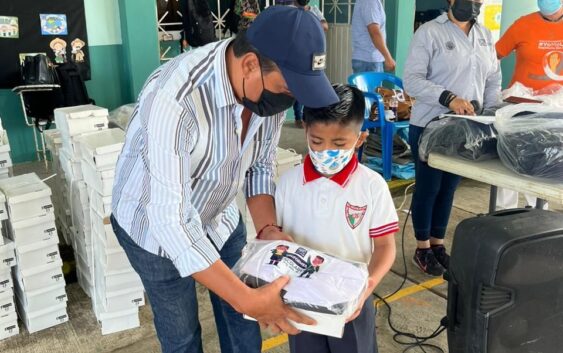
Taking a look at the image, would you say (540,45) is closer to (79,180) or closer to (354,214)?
(354,214)

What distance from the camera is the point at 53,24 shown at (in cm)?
541

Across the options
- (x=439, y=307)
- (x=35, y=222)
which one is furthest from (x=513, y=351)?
(x=35, y=222)

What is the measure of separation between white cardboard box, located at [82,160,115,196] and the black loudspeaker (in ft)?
5.32

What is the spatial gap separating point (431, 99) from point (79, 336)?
2222 mm

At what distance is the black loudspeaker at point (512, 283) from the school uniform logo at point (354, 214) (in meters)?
0.38

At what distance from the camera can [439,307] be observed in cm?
282

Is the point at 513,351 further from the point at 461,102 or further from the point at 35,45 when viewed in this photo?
the point at 35,45

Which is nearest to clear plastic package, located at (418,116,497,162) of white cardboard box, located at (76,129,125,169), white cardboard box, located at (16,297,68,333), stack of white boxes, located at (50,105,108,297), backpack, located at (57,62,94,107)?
white cardboard box, located at (76,129,125,169)

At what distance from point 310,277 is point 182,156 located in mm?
459

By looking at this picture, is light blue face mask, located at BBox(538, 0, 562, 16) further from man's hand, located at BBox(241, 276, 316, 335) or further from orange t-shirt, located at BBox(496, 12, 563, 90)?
man's hand, located at BBox(241, 276, 316, 335)

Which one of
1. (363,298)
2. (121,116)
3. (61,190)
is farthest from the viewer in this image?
(121,116)

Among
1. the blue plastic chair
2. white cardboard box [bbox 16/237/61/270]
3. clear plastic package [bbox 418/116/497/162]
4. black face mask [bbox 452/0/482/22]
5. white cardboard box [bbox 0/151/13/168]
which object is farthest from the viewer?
the blue plastic chair

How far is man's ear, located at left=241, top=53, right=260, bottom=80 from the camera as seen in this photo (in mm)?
1198

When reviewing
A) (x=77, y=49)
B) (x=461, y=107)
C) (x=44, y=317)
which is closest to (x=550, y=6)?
(x=461, y=107)
